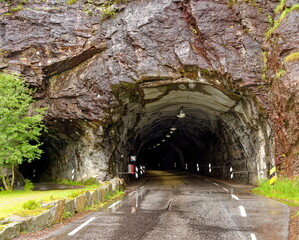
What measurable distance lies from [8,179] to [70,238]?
43.0 feet

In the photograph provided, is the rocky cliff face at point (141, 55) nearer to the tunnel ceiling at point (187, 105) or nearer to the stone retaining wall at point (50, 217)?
the tunnel ceiling at point (187, 105)

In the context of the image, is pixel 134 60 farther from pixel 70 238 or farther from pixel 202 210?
pixel 70 238

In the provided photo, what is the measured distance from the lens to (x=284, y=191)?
47.0ft

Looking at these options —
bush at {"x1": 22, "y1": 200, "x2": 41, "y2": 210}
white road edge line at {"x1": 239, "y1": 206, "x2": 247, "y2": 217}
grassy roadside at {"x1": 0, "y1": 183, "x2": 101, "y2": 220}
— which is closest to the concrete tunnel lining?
white road edge line at {"x1": 239, "y1": 206, "x2": 247, "y2": 217}

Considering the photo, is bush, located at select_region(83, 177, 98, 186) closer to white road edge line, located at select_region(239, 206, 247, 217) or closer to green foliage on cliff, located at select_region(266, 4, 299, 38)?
white road edge line, located at select_region(239, 206, 247, 217)

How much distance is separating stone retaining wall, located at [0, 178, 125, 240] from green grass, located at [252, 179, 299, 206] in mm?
8220

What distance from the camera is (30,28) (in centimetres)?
2053

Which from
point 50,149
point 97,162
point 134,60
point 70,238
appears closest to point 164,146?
point 50,149

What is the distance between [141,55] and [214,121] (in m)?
10.9

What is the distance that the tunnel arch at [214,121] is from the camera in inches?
778

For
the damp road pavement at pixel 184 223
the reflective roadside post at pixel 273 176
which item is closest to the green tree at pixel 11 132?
the damp road pavement at pixel 184 223

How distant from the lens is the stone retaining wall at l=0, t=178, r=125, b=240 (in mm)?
6797

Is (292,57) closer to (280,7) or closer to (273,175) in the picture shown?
(280,7)

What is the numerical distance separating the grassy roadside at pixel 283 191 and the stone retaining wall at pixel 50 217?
314 inches
